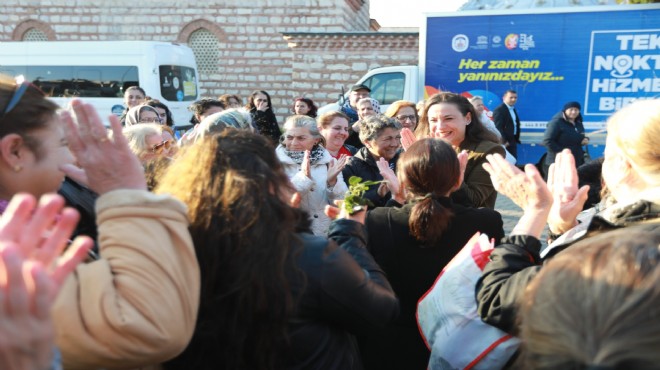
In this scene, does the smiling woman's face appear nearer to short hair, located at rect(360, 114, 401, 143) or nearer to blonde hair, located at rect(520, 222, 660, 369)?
short hair, located at rect(360, 114, 401, 143)

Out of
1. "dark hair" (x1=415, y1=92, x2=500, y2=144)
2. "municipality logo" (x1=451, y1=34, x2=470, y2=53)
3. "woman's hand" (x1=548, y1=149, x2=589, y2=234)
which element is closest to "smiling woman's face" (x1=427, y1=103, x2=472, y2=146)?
"dark hair" (x1=415, y1=92, x2=500, y2=144)

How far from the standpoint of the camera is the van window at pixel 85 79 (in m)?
15.7

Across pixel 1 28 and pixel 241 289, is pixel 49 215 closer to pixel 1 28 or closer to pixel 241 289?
pixel 241 289

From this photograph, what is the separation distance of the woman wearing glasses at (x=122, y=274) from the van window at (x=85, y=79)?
15388mm

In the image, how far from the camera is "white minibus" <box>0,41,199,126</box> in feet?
51.2

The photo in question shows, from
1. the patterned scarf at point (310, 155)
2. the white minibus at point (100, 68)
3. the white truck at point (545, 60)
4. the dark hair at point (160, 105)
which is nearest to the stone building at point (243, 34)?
the white minibus at point (100, 68)

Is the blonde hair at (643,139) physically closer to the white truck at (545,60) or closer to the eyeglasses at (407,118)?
the eyeglasses at (407,118)

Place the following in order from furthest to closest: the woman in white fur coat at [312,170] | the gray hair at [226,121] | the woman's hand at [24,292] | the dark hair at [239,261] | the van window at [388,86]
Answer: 1. the van window at [388,86]
2. the woman in white fur coat at [312,170]
3. the gray hair at [226,121]
4. the dark hair at [239,261]
5. the woman's hand at [24,292]

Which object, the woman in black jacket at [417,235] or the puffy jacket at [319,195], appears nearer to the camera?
the woman in black jacket at [417,235]

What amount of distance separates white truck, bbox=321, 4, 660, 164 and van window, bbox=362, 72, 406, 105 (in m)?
0.28

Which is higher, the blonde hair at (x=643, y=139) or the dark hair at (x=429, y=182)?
the blonde hair at (x=643, y=139)

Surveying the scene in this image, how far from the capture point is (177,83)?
16438mm

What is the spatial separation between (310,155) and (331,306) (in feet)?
8.20

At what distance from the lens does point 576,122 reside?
9.62 meters
